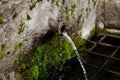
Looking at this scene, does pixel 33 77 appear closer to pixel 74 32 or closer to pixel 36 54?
pixel 36 54

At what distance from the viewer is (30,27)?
3033 millimetres

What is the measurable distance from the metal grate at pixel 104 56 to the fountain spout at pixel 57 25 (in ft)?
2.37

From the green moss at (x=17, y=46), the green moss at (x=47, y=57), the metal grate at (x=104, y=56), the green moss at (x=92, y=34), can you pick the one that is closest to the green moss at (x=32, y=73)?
the green moss at (x=47, y=57)

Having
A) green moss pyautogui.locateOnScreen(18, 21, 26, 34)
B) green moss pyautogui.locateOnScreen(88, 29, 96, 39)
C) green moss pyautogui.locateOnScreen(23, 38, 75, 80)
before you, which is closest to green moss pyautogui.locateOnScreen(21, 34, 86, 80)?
green moss pyautogui.locateOnScreen(23, 38, 75, 80)

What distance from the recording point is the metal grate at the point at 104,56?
3.43 m

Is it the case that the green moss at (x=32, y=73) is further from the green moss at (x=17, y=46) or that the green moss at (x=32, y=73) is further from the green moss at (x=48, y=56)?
the green moss at (x=17, y=46)

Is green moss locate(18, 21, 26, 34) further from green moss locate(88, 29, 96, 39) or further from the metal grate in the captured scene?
green moss locate(88, 29, 96, 39)

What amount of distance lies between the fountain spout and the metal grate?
2.37 feet

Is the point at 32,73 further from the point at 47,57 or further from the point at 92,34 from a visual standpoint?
the point at 92,34

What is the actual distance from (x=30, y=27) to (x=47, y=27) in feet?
1.04

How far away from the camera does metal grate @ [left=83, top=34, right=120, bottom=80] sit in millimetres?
3434

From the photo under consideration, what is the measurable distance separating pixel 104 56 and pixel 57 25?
101cm

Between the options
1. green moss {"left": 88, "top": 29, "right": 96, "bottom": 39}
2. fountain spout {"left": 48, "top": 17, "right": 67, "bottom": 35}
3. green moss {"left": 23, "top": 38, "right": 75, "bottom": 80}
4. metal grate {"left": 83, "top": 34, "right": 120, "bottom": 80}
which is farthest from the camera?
green moss {"left": 88, "top": 29, "right": 96, "bottom": 39}

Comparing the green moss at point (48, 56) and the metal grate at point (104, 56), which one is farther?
the metal grate at point (104, 56)
